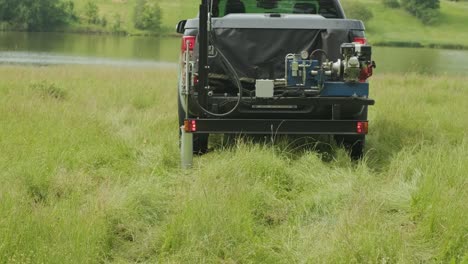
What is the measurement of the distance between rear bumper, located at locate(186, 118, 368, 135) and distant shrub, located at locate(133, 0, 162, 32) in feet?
315

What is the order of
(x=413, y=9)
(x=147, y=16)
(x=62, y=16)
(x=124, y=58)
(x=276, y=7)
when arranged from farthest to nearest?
(x=413, y=9), (x=147, y=16), (x=62, y=16), (x=124, y=58), (x=276, y=7)

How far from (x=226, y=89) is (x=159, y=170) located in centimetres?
99

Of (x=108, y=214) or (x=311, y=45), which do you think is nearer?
(x=108, y=214)

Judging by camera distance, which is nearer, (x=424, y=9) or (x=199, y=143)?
(x=199, y=143)

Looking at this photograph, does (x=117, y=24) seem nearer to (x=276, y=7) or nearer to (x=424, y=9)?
(x=424, y=9)

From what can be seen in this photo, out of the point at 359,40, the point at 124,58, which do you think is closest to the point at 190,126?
the point at 359,40

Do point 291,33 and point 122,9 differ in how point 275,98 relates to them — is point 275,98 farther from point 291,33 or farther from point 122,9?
point 122,9

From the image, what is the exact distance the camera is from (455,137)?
7426mm

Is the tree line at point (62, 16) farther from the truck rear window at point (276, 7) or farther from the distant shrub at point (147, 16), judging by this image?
the truck rear window at point (276, 7)

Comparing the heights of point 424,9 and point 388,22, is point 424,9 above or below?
above

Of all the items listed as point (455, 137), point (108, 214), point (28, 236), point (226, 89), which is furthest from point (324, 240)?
point (455, 137)

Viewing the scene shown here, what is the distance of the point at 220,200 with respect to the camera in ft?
13.4

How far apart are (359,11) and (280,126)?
11214 cm

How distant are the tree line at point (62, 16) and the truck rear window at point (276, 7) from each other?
3252 inches
